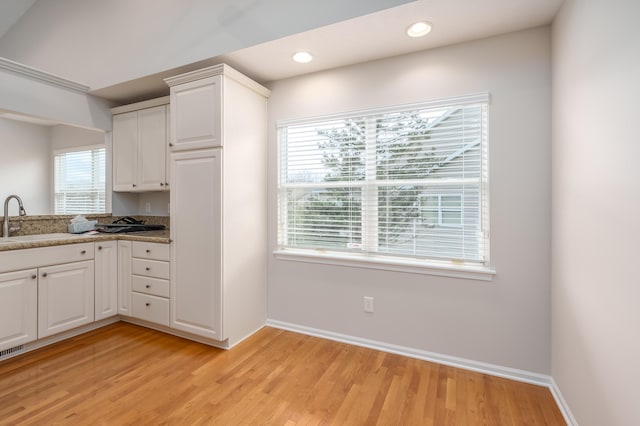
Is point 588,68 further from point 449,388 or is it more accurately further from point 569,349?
point 449,388

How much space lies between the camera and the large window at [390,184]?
215cm

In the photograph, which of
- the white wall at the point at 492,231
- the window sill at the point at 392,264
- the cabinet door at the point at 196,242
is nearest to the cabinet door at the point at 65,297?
the cabinet door at the point at 196,242

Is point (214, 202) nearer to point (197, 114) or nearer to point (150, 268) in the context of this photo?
point (197, 114)

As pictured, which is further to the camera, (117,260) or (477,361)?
(117,260)

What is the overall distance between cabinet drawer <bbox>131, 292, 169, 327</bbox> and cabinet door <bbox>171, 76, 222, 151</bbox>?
1.40 metres

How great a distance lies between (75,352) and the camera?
92.8 inches

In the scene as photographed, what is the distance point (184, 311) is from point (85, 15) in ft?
10.9

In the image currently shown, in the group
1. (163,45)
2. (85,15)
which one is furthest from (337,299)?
(85,15)

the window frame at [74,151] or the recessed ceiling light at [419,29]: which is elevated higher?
the recessed ceiling light at [419,29]

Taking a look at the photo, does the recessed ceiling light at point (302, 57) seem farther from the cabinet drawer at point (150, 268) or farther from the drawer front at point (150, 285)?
the drawer front at point (150, 285)

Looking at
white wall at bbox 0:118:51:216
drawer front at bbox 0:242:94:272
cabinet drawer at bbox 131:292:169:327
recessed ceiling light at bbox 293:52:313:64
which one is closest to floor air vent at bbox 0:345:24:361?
drawer front at bbox 0:242:94:272

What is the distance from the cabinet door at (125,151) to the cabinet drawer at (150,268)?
3.02ft

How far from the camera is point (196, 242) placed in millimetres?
2465

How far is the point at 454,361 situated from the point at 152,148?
11.3ft
